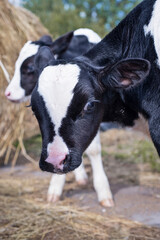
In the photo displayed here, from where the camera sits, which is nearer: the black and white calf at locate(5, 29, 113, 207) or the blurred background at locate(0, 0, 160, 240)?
the blurred background at locate(0, 0, 160, 240)

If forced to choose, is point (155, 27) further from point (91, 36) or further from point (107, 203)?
point (91, 36)

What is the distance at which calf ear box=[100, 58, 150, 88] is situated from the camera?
7.02ft

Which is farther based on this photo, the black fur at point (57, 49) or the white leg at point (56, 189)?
the black fur at point (57, 49)

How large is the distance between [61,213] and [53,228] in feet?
1.26

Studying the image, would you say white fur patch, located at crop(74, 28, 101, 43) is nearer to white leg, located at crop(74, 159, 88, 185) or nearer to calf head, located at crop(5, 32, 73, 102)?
calf head, located at crop(5, 32, 73, 102)

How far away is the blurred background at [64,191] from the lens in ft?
9.25

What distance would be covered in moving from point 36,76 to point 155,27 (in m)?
1.88

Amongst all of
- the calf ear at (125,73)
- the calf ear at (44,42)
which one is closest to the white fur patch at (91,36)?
the calf ear at (44,42)

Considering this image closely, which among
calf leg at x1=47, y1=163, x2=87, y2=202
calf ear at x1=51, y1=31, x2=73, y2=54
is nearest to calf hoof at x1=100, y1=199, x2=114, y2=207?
calf leg at x1=47, y1=163, x2=87, y2=202

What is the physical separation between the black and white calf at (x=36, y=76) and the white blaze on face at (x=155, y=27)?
1.73 m

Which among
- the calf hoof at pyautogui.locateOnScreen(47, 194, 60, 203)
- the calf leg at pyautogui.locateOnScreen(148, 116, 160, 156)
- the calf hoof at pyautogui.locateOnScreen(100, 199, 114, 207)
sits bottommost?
the calf hoof at pyautogui.locateOnScreen(100, 199, 114, 207)

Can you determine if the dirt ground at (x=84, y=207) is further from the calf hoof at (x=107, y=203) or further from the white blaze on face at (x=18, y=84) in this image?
the white blaze on face at (x=18, y=84)

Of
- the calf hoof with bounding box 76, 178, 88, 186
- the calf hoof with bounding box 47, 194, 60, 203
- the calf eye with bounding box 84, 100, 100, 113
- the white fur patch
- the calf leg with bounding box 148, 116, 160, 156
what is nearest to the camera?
the calf leg with bounding box 148, 116, 160, 156

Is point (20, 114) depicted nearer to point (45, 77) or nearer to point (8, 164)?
point (8, 164)
